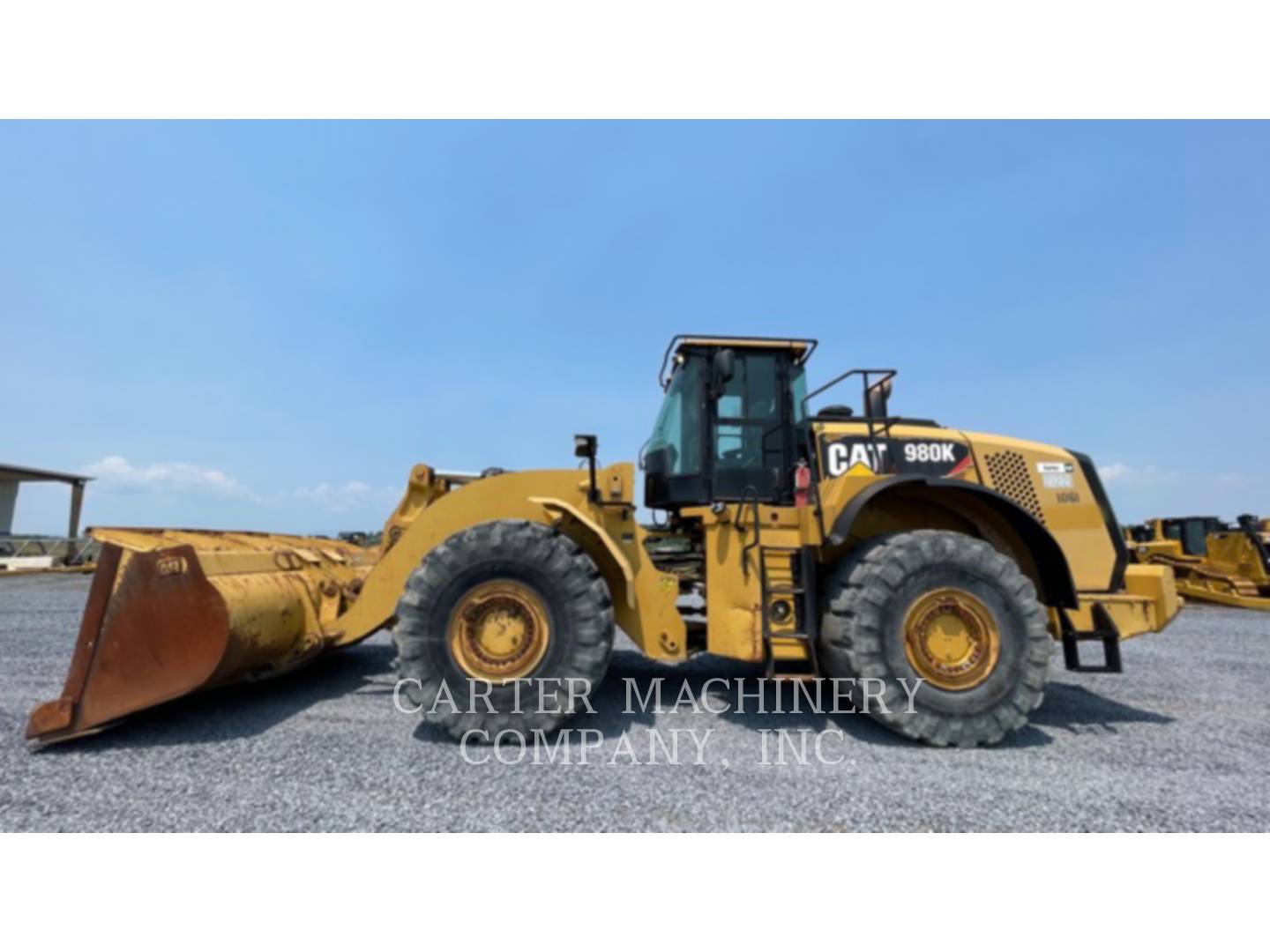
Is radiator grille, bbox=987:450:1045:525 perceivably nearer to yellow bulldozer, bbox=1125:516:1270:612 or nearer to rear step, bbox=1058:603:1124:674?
rear step, bbox=1058:603:1124:674

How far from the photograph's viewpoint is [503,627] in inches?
143

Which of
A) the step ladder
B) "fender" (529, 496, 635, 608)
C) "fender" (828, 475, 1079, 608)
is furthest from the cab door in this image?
"fender" (529, 496, 635, 608)

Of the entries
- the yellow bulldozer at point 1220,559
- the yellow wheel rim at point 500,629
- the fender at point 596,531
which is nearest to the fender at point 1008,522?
the fender at point 596,531

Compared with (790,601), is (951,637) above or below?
below

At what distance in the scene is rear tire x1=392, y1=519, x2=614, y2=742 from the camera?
348cm

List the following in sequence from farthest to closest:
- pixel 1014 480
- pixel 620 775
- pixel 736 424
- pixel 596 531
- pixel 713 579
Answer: pixel 736 424 < pixel 1014 480 < pixel 713 579 < pixel 596 531 < pixel 620 775

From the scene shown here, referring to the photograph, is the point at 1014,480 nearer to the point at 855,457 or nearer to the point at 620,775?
the point at 855,457

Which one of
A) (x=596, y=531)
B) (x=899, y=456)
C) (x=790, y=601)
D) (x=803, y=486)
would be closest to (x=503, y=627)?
(x=596, y=531)

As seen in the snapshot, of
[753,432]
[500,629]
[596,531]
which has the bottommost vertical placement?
[500,629]

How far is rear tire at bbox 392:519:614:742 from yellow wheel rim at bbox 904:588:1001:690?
6.38ft

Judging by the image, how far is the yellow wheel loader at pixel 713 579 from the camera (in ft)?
11.4

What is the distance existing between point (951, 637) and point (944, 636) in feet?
0.16

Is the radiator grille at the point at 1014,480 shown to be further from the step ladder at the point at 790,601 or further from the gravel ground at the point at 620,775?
the step ladder at the point at 790,601

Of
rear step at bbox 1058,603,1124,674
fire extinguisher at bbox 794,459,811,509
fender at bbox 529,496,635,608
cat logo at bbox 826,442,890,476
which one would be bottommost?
rear step at bbox 1058,603,1124,674
